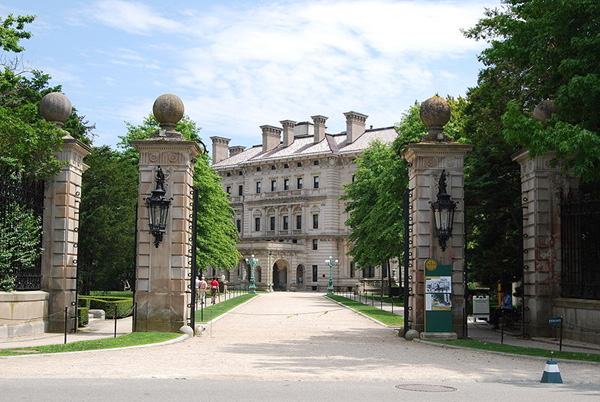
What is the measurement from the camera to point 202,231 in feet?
149

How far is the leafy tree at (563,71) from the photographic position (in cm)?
1571

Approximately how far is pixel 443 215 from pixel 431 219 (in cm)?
47

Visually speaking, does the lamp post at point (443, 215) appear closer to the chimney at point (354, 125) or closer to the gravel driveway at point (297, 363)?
the gravel driveway at point (297, 363)

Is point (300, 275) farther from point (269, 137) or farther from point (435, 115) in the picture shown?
point (435, 115)

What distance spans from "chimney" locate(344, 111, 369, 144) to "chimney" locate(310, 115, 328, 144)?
152 inches

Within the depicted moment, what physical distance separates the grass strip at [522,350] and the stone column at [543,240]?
2.60 m

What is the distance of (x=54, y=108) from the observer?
20.2 meters

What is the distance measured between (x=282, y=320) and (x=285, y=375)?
17091mm

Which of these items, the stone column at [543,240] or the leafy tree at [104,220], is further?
the leafy tree at [104,220]

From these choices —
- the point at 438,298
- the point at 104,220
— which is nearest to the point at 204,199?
the point at 104,220

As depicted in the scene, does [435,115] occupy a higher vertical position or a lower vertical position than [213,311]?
higher

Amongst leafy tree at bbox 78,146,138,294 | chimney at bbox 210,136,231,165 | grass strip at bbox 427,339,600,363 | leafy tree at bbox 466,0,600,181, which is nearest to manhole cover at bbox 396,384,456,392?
grass strip at bbox 427,339,600,363

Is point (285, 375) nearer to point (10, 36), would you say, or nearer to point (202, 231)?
point (10, 36)

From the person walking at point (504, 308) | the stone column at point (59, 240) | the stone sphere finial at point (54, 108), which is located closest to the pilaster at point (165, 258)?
the stone column at point (59, 240)
